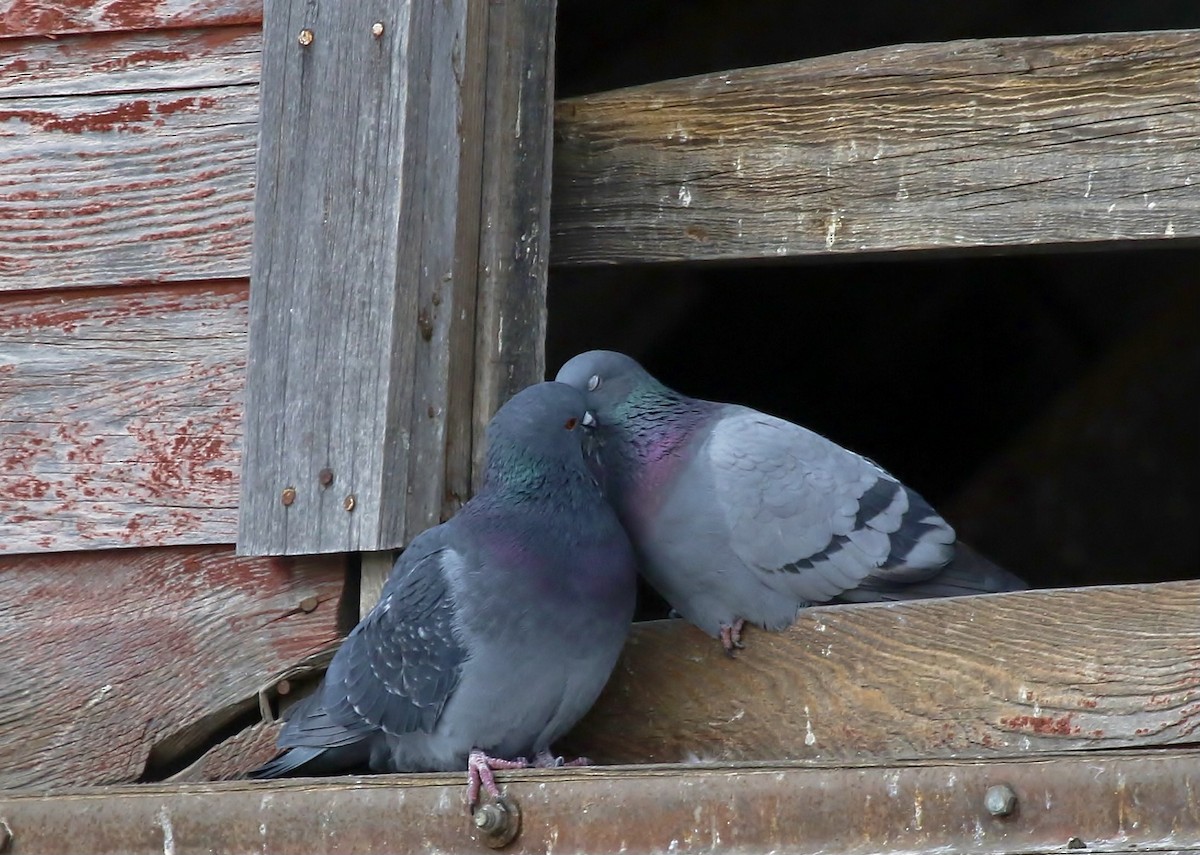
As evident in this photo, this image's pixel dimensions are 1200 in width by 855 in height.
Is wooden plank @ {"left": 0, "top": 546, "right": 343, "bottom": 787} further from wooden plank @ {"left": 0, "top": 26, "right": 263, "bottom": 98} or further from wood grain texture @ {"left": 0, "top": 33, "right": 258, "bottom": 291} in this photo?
wooden plank @ {"left": 0, "top": 26, "right": 263, "bottom": 98}

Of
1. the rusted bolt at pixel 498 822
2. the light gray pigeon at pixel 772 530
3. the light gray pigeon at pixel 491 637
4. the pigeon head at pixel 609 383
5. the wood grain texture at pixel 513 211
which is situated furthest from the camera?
the pigeon head at pixel 609 383

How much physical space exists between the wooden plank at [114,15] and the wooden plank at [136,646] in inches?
32.0

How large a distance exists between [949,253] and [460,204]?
73 centimetres

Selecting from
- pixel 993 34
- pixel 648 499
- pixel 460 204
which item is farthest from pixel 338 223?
pixel 993 34

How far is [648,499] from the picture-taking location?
2406 mm

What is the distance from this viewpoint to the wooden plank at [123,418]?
91.4 inches

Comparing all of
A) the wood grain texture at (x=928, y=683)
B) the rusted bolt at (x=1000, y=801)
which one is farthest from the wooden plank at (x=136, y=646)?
the rusted bolt at (x=1000, y=801)

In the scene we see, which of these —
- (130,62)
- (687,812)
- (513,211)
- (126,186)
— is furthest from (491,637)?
(130,62)

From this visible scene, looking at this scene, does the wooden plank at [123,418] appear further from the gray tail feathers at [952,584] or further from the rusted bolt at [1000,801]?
Answer: the rusted bolt at [1000,801]

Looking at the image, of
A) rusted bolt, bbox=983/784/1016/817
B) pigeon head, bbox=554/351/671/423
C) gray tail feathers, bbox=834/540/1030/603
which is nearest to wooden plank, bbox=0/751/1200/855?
rusted bolt, bbox=983/784/1016/817

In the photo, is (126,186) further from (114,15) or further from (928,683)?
(928,683)

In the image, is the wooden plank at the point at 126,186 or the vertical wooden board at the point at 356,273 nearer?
the vertical wooden board at the point at 356,273

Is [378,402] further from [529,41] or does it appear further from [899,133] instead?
[899,133]

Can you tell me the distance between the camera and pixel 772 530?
2.29m
